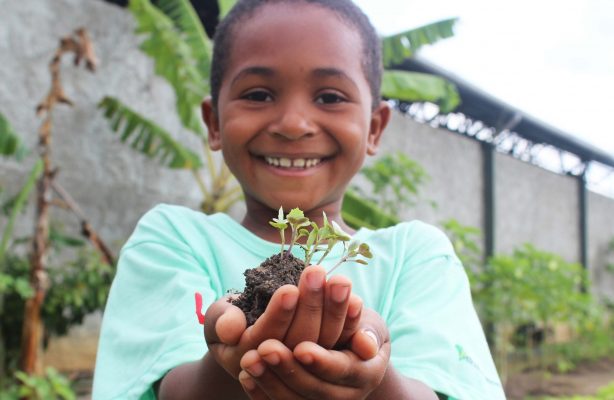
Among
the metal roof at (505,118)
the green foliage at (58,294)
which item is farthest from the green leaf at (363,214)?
the metal roof at (505,118)

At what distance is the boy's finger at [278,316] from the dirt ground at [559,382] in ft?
21.9

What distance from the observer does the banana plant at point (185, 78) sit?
4738mm

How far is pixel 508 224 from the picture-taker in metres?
10.2

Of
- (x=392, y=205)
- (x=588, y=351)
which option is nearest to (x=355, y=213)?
(x=392, y=205)

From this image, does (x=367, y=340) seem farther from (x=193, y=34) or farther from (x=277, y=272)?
(x=193, y=34)

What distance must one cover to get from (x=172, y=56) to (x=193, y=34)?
41cm

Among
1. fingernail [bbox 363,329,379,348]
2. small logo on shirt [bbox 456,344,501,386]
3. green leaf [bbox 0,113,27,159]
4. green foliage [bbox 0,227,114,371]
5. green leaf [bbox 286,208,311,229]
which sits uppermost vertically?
green leaf [bbox 0,113,27,159]

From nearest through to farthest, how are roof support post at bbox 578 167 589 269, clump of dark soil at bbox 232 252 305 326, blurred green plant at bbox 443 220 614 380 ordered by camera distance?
clump of dark soil at bbox 232 252 305 326 → blurred green plant at bbox 443 220 614 380 → roof support post at bbox 578 167 589 269

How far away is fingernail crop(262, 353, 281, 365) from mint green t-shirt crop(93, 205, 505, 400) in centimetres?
35

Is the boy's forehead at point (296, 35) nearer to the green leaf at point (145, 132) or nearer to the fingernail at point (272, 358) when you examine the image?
the fingernail at point (272, 358)

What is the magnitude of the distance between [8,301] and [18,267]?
1.28ft

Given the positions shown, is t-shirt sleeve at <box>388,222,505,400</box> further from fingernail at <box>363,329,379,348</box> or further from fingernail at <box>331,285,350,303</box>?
fingernail at <box>331,285,350,303</box>

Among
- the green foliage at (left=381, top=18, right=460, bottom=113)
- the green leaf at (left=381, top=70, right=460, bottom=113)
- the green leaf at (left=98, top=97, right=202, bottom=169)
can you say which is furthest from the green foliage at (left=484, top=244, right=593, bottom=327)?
the green leaf at (left=98, top=97, right=202, bottom=169)

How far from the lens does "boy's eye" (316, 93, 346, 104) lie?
1.31 metres
